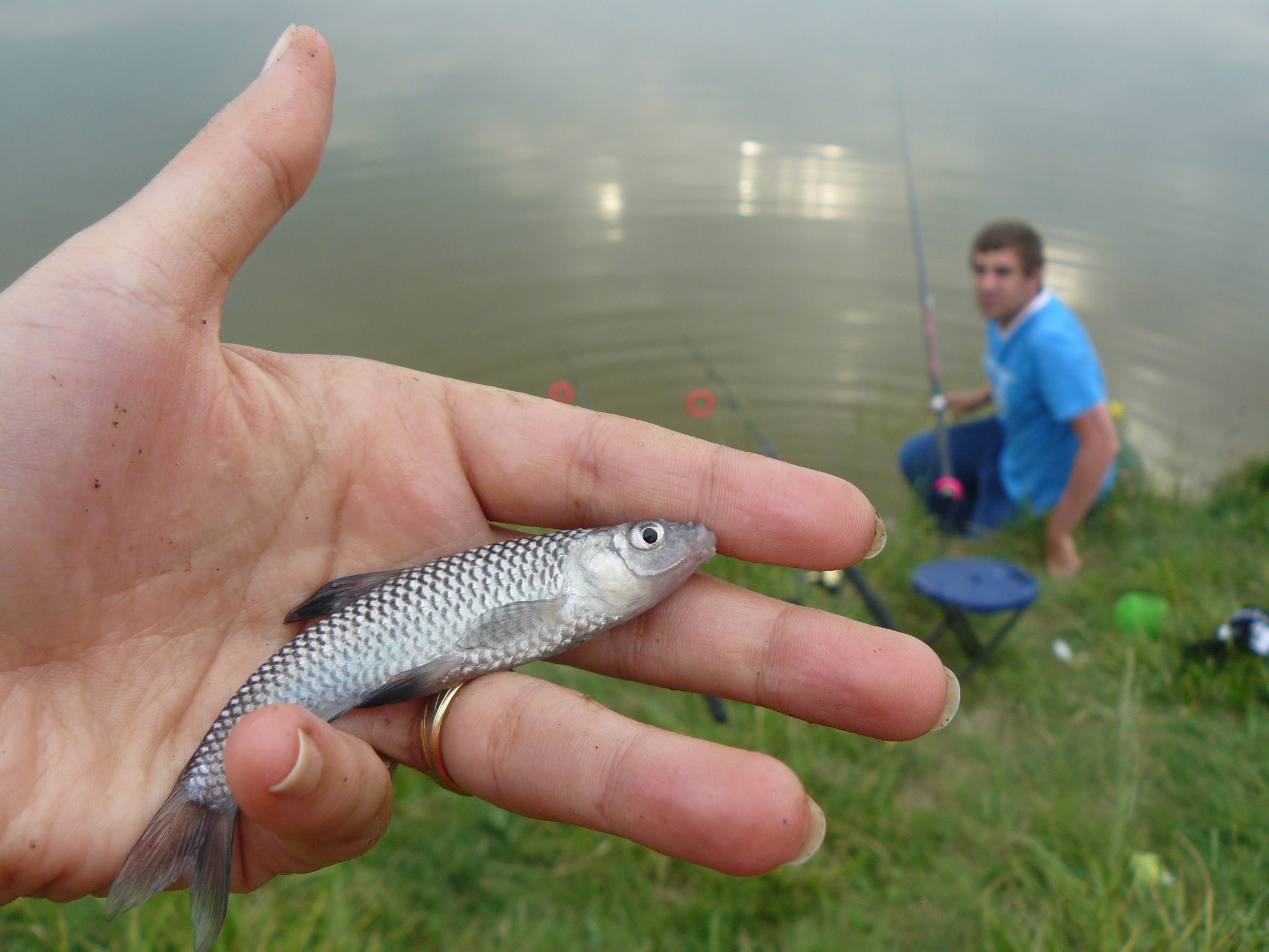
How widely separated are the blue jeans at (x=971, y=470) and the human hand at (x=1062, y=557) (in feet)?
1.87

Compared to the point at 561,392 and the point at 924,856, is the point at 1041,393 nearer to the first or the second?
the point at 561,392

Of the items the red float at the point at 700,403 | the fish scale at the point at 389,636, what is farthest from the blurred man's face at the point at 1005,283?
the fish scale at the point at 389,636

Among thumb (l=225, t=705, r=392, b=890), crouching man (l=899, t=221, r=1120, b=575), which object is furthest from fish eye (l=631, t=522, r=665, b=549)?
crouching man (l=899, t=221, r=1120, b=575)

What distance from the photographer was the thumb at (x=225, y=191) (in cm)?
230

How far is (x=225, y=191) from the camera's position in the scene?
2.39 metres

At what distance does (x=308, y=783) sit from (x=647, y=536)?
3.47 feet

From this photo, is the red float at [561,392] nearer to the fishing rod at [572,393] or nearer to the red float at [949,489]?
the fishing rod at [572,393]

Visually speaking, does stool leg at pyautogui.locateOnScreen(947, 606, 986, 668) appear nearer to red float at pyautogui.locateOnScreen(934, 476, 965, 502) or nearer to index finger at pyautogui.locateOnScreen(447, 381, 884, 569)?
red float at pyautogui.locateOnScreen(934, 476, 965, 502)

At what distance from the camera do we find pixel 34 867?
1.97 m

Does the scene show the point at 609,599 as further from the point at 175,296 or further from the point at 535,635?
the point at 175,296

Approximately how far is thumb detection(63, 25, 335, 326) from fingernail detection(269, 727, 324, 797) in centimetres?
136

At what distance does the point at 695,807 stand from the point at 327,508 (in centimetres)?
155

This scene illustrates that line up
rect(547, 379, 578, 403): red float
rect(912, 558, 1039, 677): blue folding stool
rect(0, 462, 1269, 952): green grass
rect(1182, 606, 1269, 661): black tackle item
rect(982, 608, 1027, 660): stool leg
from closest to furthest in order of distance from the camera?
rect(0, 462, 1269, 952): green grass
rect(1182, 606, 1269, 661): black tackle item
rect(912, 558, 1039, 677): blue folding stool
rect(982, 608, 1027, 660): stool leg
rect(547, 379, 578, 403): red float

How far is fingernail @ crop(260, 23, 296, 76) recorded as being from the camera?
8.54ft
